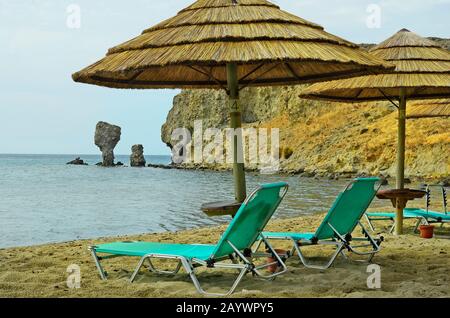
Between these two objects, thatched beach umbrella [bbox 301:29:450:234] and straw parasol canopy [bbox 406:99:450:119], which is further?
straw parasol canopy [bbox 406:99:450:119]

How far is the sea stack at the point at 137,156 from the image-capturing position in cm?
8744

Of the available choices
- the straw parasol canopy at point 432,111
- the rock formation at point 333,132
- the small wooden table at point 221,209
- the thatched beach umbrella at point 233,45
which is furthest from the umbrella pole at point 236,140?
the rock formation at point 333,132

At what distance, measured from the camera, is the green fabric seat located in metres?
5.29

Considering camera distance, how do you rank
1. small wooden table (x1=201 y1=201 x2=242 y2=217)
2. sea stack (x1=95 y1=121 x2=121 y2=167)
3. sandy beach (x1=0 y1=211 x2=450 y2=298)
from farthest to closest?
1. sea stack (x1=95 y1=121 x2=121 y2=167)
2. small wooden table (x1=201 y1=201 x2=242 y2=217)
3. sandy beach (x1=0 y1=211 x2=450 y2=298)

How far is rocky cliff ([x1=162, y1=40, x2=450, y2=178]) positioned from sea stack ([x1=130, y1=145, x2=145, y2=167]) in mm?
10053

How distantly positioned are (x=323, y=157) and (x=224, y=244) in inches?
1818

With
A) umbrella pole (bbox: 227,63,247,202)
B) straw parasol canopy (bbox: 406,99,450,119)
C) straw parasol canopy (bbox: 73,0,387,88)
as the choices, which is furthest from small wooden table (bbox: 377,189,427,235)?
straw parasol canopy (bbox: 406,99,450,119)

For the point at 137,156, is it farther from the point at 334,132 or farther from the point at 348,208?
the point at 348,208

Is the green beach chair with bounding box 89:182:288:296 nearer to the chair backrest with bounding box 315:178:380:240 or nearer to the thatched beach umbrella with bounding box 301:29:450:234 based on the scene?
the chair backrest with bounding box 315:178:380:240

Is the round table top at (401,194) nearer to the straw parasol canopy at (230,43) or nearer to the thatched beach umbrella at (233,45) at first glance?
the thatched beach umbrella at (233,45)

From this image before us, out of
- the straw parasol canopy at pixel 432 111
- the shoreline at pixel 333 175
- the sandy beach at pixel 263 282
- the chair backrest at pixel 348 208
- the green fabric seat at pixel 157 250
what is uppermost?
the straw parasol canopy at pixel 432 111

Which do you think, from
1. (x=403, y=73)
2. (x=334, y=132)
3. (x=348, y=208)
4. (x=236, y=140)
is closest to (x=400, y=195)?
(x=403, y=73)

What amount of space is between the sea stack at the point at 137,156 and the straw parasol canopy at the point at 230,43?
81527 millimetres
